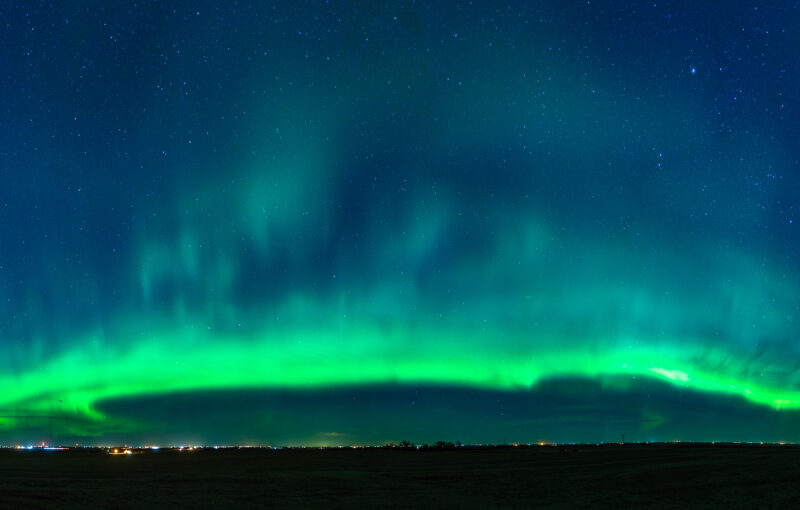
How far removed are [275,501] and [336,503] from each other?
393cm

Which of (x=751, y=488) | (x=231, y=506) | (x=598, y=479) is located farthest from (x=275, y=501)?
(x=751, y=488)

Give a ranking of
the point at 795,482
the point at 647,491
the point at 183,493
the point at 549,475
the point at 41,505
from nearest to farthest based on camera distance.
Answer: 1. the point at 41,505
2. the point at 183,493
3. the point at 647,491
4. the point at 795,482
5. the point at 549,475

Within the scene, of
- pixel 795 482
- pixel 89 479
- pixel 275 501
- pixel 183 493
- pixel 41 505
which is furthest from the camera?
pixel 89 479

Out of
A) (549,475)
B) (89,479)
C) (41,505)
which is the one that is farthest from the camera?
(549,475)

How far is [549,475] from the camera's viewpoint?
64.3m

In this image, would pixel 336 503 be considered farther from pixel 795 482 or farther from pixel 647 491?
pixel 795 482

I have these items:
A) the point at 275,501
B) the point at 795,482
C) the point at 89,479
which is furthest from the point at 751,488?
the point at 89,479

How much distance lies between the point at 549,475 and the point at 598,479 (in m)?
6.56

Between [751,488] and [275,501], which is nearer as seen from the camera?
[275,501]

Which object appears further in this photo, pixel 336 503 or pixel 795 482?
pixel 795 482

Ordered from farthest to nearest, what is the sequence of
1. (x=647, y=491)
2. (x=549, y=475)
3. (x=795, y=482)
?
(x=549, y=475), (x=795, y=482), (x=647, y=491)

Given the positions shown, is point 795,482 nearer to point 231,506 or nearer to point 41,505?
point 231,506

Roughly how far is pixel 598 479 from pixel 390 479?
18690mm

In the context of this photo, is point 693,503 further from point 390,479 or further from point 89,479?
point 89,479
